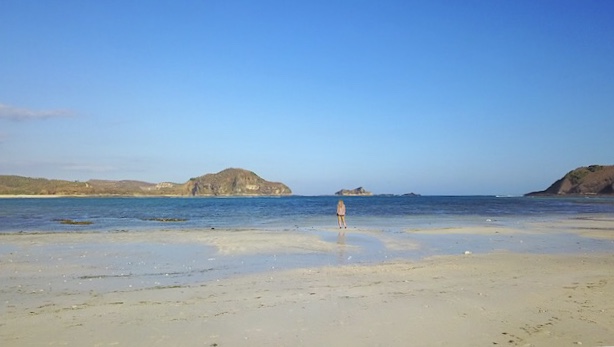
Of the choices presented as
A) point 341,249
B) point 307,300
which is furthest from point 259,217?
point 307,300

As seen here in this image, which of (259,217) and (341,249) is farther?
(259,217)

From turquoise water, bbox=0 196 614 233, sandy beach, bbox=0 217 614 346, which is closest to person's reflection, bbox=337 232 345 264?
sandy beach, bbox=0 217 614 346

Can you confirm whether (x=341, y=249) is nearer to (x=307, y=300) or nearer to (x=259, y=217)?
(x=307, y=300)

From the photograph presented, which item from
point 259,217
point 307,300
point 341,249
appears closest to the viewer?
point 307,300

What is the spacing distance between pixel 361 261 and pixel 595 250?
31.5ft

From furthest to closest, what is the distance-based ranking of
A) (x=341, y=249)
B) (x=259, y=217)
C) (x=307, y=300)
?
(x=259, y=217), (x=341, y=249), (x=307, y=300)

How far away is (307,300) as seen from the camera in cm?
934

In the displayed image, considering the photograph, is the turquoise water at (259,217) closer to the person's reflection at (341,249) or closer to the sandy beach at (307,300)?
the person's reflection at (341,249)

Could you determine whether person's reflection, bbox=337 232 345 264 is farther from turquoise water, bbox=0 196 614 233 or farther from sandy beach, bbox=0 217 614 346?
turquoise water, bbox=0 196 614 233

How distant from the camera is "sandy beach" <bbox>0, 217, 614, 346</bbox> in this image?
23.0 ft

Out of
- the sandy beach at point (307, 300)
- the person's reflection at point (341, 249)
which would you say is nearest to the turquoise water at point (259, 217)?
the person's reflection at point (341, 249)

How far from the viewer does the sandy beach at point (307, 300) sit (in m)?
7.01

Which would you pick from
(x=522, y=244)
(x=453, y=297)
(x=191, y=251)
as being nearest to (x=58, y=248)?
(x=191, y=251)

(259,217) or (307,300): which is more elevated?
→ (307,300)
